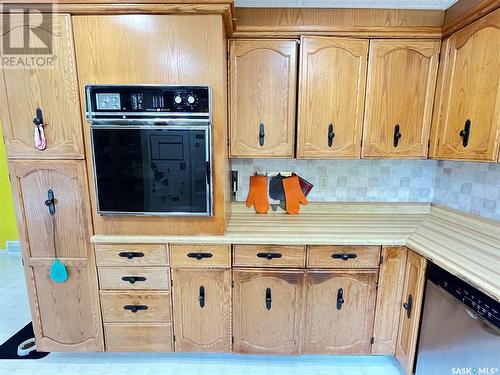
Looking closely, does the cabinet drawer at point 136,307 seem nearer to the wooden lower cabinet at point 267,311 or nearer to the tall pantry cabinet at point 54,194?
the tall pantry cabinet at point 54,194

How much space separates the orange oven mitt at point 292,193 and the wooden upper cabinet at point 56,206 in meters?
1.31

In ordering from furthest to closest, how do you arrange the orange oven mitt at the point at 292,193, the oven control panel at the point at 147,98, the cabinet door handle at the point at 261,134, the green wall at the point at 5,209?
the green wall at the point at 5,209, the orange oven mitt at the point at 292,193, the cabinet door handle at the point at 261,134, the oven control panel at the point at 147,98

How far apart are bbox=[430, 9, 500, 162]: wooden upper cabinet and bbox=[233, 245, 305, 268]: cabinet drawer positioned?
1072mm

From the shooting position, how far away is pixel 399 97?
165 centimetres

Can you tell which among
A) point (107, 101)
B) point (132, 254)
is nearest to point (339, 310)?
point (132, 254)

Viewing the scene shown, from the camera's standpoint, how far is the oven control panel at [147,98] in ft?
4.45

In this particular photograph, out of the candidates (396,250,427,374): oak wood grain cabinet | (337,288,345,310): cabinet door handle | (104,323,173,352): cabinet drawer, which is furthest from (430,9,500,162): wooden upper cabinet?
(104,323,173,352): cabinet drawer

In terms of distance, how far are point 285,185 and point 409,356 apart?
4.18 ft

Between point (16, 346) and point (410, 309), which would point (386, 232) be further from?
point (16, 346)

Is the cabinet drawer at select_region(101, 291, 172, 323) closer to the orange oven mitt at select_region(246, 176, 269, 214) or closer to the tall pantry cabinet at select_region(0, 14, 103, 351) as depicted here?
the tall pantry cabinet at select_region(0, 14, 103, 351)

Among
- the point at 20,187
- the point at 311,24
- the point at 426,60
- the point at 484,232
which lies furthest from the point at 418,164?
the point at 20,187

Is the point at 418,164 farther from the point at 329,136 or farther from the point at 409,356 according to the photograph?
the point at 409,356

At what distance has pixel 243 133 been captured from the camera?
172 centimetres

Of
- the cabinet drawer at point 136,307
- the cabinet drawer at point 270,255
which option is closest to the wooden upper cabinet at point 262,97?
the cabinet drawer at point 270,255
